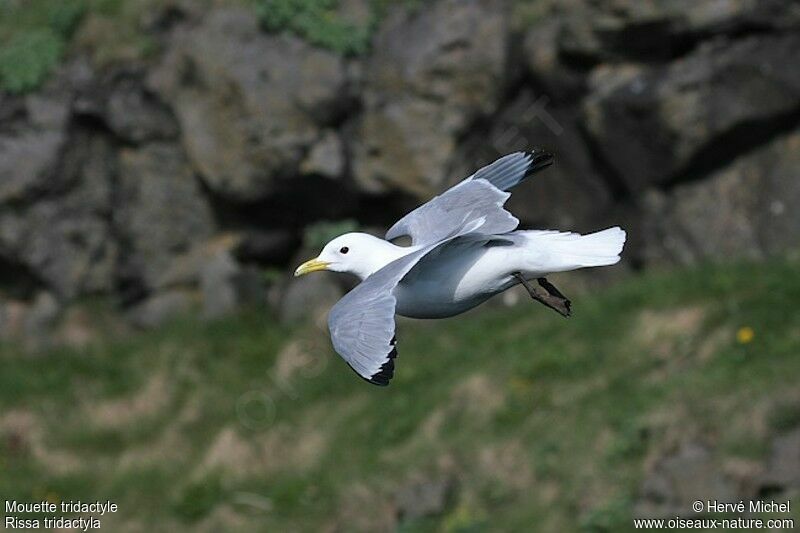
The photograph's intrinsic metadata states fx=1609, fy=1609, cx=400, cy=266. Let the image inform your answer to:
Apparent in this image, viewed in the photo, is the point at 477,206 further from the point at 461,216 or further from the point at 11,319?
the point at 11,319

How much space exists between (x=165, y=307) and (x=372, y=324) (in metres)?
10.6

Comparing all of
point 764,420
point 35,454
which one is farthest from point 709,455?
point 35,454

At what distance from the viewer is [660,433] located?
42.7ft

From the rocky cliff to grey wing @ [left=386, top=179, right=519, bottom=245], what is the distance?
6.86 m

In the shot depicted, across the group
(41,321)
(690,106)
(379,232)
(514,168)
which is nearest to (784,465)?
(690,106)

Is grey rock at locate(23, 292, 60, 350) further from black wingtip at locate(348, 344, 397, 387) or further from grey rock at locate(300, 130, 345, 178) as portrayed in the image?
black wingtip at locate(348, 344, 397, 387)

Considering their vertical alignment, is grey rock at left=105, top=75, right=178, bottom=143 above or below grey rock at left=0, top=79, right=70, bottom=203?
above

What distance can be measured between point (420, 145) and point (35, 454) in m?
4.89

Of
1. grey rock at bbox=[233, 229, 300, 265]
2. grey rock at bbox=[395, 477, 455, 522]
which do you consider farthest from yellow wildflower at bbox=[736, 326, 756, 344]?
grey rock at bbox=[233, 229, 300, 265]

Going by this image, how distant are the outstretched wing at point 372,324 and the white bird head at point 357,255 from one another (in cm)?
66

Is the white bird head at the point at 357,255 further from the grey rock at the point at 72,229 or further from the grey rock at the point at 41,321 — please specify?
the grey rock at the point at 41,321

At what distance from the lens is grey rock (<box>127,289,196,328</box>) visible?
16719mm

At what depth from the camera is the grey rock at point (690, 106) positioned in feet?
46.7

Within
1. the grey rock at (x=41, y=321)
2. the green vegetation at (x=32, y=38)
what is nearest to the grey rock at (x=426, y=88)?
the green vegetation at (x=32, y=38)
